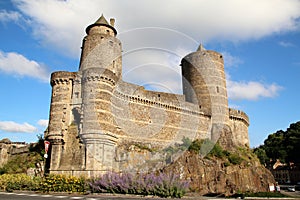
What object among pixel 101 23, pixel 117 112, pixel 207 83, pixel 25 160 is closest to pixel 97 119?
pixel 117 112

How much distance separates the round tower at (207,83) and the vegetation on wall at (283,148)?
→ 887 inches

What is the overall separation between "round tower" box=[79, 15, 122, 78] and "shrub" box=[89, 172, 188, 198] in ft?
47.5

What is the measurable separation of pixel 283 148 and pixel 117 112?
43.0 m

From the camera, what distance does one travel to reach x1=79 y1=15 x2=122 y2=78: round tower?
2798 centimetres

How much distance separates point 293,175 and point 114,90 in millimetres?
48830

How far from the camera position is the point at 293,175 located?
57.1 metres

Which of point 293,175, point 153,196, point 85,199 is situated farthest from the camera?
point 293,175

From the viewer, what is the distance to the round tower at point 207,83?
1495 inches

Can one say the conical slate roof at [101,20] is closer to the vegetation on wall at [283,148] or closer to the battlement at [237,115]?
the battlement at [237,115]

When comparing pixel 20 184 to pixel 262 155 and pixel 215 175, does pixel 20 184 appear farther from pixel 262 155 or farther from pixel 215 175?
pixel 262 155

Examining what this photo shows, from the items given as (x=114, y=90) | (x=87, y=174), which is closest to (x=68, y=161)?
(x=87, y=174)

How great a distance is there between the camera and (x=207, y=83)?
1506 inches

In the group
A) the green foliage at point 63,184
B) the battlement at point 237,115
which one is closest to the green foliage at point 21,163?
the green foliage at point 63,184

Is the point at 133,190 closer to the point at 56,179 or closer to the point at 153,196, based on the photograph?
the point at 153,196
